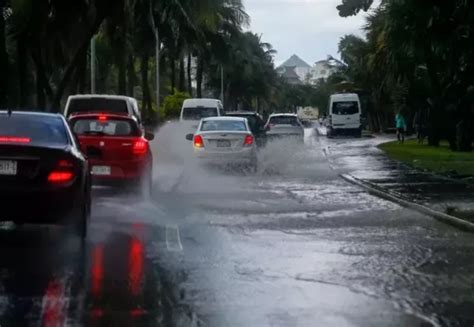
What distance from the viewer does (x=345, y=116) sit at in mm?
64188

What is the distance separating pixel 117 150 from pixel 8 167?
577cm

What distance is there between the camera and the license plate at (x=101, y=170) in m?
17.5

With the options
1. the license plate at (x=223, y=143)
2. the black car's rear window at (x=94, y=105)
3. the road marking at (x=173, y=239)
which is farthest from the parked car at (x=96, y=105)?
the road marking at (x=173, y=239)

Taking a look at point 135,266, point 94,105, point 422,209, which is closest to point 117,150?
point 422,209

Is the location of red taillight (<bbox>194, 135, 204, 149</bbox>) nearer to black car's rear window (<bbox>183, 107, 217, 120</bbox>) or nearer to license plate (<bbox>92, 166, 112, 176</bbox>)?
A: license plate (<bbox>92, 166, 112, 176</bbox>)

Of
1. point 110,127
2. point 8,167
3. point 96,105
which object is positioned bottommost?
point 8,167

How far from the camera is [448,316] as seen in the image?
28.0ft

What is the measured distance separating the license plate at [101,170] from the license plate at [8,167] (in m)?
5.60

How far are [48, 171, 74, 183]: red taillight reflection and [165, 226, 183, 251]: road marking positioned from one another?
4.82ft

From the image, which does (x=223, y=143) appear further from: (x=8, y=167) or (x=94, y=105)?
(x=8, y=167)

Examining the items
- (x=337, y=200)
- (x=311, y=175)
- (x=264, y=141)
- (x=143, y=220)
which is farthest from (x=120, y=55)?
(x=143, y=220)

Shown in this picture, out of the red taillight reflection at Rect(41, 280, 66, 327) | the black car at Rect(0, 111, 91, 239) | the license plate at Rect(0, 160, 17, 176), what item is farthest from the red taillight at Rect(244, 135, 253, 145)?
the red taillight reflection at Rect(41, 280, 66, 327)

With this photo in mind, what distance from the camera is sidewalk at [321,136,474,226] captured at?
18406 millimetres

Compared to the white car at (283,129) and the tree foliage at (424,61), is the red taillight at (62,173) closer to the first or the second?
the tree foliage at (424,61)
